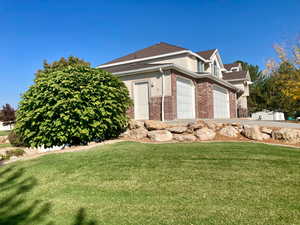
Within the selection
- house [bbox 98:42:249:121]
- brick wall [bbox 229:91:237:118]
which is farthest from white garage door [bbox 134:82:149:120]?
brick wall [bbox 229:91:237:118]

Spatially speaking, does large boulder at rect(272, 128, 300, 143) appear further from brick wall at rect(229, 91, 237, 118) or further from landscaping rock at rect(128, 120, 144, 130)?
brick wall at rect(229, 91, 237, 118)

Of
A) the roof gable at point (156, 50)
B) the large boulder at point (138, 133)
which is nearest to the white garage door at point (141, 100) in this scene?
the large boulder at point (138, 133)

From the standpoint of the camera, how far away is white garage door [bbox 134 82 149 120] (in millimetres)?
12328

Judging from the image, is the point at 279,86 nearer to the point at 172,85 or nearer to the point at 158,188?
the point at 172,85

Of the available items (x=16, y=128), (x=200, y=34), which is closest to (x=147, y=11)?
(x=200, y=34)

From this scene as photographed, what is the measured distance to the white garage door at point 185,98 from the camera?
40.4ft

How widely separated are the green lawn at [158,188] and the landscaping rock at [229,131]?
83.8 inches

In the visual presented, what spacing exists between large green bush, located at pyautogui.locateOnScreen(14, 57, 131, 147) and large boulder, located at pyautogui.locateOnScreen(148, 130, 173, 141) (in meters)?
1.43

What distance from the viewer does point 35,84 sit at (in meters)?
7.85

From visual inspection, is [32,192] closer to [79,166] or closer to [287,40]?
[79,166]

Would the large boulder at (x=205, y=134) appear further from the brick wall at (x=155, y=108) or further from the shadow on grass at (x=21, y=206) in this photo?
the shadow on grass at (x=21, y=206)

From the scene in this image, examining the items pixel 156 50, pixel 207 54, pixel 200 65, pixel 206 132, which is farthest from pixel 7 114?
pixel 206 132

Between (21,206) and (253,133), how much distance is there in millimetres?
7292

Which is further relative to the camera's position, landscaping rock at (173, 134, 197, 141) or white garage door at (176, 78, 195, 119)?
white garage door at (176, 78, 195, 119)
